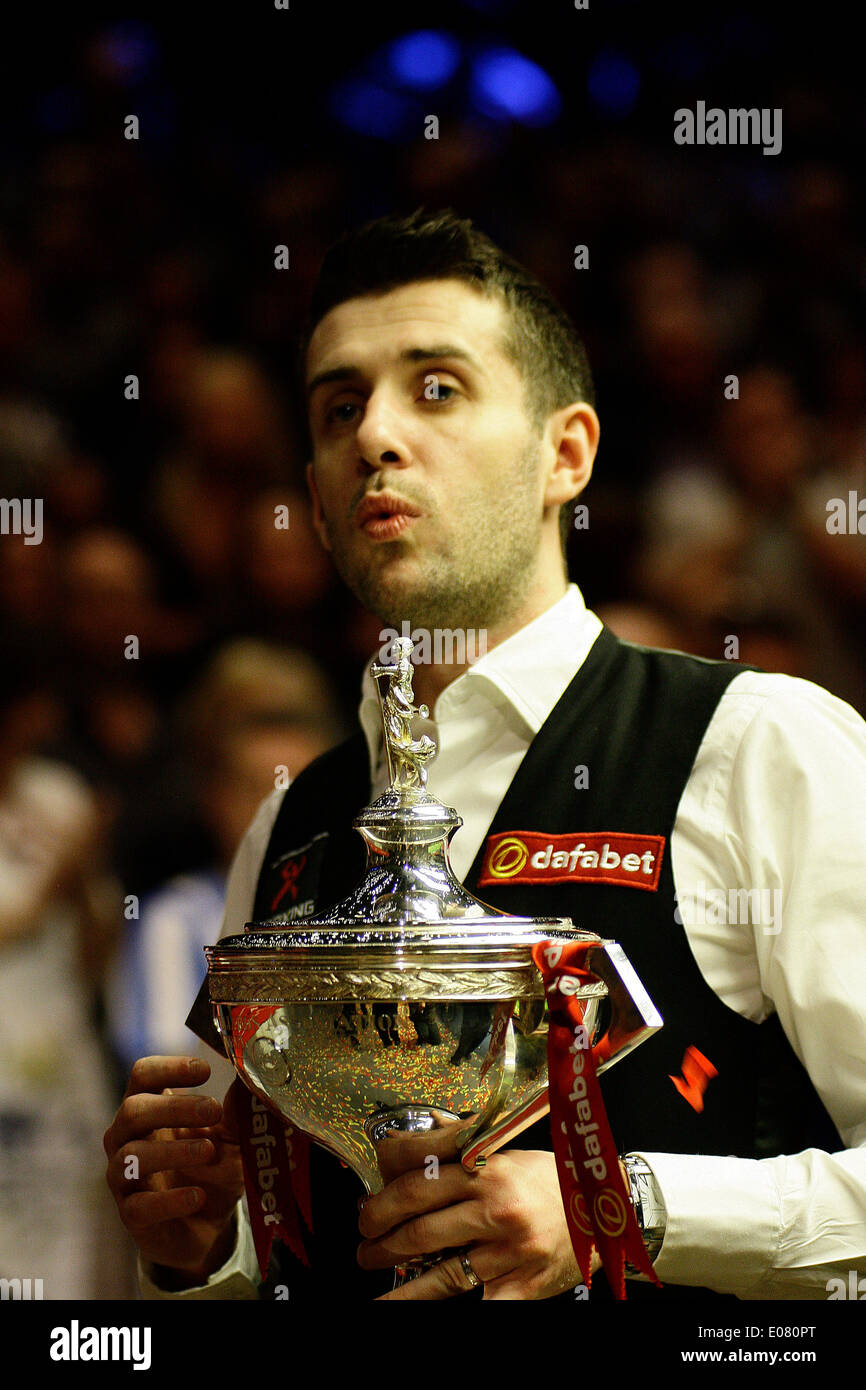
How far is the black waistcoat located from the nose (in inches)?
10.5

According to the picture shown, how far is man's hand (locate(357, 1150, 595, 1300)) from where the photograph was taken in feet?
2.75

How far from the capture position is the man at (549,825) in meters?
1.01

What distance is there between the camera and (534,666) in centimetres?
137

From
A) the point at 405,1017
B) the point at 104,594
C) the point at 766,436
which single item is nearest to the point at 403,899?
the point at 405,1017

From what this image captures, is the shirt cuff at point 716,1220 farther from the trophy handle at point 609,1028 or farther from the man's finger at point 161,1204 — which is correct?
the man's finger at point 161,1204

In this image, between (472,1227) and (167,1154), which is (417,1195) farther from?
(167,1154)

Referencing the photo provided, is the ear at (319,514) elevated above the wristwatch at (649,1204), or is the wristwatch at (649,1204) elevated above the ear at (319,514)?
the ear at (319,514)

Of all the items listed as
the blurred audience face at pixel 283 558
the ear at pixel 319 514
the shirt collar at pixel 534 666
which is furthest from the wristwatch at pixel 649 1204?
the blurred audience face at pixel 283 558

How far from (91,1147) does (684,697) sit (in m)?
1.25

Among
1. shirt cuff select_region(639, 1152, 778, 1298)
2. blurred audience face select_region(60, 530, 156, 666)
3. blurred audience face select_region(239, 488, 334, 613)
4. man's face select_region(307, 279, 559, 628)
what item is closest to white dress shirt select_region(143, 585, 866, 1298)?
shirt cuff select_region(639, 1152, 778, 1298)

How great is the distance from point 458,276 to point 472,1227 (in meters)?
0.94

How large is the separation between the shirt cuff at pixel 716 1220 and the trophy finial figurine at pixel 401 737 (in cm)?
31
